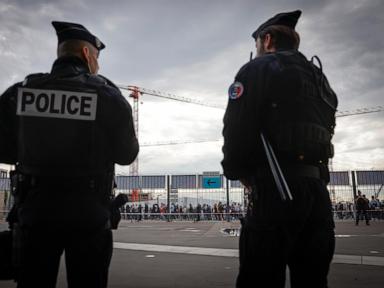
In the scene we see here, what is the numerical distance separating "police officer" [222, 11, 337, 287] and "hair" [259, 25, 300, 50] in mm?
160

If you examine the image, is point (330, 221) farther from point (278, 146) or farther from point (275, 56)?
point (275, 56)

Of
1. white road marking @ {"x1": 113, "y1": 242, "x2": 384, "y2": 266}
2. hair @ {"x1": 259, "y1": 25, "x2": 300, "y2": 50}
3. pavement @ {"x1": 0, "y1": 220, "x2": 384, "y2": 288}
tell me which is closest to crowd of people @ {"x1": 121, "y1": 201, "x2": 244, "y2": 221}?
white road marking @ {"x1": 113, "y1": 242, "x2": 384, "y2": 266}

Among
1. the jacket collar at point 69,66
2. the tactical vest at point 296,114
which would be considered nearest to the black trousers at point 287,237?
the tactical vest at point 296,114

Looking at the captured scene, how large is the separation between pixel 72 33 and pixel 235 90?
1146 mm

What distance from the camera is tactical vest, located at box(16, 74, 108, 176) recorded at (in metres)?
1.87

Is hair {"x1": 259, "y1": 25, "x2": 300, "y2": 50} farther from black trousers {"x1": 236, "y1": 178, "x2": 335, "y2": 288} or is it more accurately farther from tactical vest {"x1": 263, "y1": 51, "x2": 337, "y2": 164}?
black trousers {"x1": 236, "y1": 178, "x2": 335, "y2": 288}

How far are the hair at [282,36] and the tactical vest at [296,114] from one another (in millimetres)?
125

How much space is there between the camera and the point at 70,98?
6.54 feet

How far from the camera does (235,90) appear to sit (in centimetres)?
189

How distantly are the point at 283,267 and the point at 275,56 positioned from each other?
1.12 metres

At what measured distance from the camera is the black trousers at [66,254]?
1.77 meters

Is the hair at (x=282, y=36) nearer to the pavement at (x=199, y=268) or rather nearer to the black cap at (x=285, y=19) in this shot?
the black cap at (x=285, y=19)

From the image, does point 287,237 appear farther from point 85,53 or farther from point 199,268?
point 199,268

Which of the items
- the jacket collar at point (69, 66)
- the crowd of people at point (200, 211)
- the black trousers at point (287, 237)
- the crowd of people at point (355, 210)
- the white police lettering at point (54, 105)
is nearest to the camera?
the black trousers at point (287, 237)
